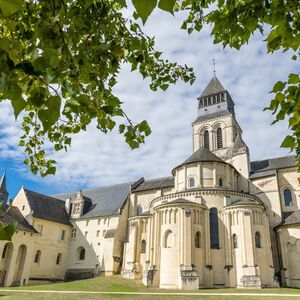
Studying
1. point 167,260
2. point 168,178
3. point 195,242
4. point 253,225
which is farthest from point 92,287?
point 168,178

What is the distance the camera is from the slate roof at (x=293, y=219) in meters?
30.8

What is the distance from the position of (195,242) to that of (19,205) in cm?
2634

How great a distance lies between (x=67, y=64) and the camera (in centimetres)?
220

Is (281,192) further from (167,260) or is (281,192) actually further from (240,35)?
(240,35)

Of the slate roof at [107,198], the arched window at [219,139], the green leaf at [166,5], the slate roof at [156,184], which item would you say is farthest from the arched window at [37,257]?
the green leaf at [166,5]

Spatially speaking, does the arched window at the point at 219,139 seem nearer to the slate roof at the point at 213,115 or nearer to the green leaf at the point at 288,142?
the slate roof at the point at 213,115

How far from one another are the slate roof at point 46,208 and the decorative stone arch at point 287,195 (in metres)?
30.1

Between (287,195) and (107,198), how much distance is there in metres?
25.4

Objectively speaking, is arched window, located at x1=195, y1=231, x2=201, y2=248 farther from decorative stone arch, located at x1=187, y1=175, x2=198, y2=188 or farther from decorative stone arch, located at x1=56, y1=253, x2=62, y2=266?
decorative stone arch, located at x1=56, y1=253, x2=62, y2=266

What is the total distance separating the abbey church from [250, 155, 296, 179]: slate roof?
0.13 metres

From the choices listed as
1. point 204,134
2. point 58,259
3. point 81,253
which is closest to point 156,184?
point 204,134

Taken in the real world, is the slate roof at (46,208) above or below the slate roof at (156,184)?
below

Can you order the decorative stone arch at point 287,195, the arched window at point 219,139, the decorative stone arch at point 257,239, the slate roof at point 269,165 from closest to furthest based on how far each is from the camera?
the decorative stone arch at point 257,239 < the decorative stone arch at point 287,195 < the slate roof at point 269,165 < the arched window at point 219,139

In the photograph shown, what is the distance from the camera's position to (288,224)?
30.8 metres
